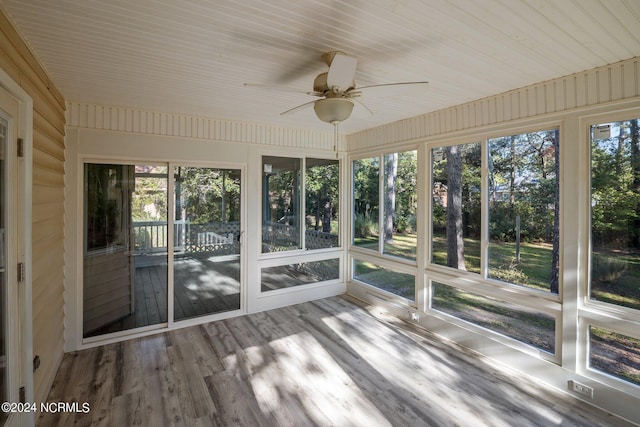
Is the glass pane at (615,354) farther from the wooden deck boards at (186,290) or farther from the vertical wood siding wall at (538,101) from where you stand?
the wooden deck boards at (186,290)

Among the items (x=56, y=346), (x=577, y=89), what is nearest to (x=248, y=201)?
(x=56, y=346)

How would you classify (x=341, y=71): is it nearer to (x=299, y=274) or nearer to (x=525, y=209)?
(x=525, y=209)

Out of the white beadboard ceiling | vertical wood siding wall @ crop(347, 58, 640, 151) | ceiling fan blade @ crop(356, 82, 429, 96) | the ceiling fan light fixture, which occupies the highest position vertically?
the white beadboard ceiling

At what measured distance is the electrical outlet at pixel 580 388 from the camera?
8.02ft

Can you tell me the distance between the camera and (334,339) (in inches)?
139

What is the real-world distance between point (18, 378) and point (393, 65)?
3.43 m

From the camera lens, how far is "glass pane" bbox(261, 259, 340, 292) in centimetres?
457

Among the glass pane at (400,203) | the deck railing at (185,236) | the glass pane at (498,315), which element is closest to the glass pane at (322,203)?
the glass pane at (400,203)

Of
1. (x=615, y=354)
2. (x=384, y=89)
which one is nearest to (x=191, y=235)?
(x=384, y=89)

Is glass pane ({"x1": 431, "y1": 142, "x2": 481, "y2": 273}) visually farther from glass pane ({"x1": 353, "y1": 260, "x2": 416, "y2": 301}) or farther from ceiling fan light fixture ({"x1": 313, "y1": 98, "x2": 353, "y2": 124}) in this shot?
ceiling fan light fixture ({"x1": 313, "y1": 98, "x2": 353, "y2": 124})

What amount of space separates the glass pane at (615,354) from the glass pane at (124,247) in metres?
4.47

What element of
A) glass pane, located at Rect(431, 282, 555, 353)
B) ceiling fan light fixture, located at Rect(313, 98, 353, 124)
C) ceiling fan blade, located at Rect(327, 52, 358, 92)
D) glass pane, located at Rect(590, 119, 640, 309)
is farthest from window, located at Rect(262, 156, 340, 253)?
glass pane, located at Rect(590, 119, 640, 309)

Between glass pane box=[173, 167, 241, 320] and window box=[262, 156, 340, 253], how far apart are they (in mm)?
488

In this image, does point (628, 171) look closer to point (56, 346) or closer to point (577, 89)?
point (577, 89)
